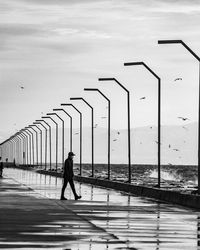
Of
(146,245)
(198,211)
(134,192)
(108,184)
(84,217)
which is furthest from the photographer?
(108,184)

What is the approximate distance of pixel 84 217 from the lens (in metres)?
28.5

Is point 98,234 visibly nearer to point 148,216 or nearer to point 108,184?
point 148,216

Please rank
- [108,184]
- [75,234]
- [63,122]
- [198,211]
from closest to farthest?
[75,234] < [198,211] < [108,184] < [63,122]

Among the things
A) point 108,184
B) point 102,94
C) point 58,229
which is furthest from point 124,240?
point 102,94

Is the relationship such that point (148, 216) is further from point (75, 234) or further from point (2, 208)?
point (75, 234)

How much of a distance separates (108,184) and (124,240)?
4320cm

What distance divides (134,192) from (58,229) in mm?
29133

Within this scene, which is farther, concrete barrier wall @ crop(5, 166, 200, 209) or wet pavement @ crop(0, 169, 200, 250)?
concrete barrier wall @ crop(5, 166, 200, 209)

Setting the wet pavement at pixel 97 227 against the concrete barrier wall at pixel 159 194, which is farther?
the concrete barrier wall at pixel 159 194

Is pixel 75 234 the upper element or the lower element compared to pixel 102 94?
lower

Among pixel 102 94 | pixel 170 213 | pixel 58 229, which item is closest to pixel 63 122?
pixel 102 94

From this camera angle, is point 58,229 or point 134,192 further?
point 134,192

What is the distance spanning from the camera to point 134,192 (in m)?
52.1

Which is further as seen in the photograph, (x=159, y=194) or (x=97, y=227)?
(x=159, y=194)
